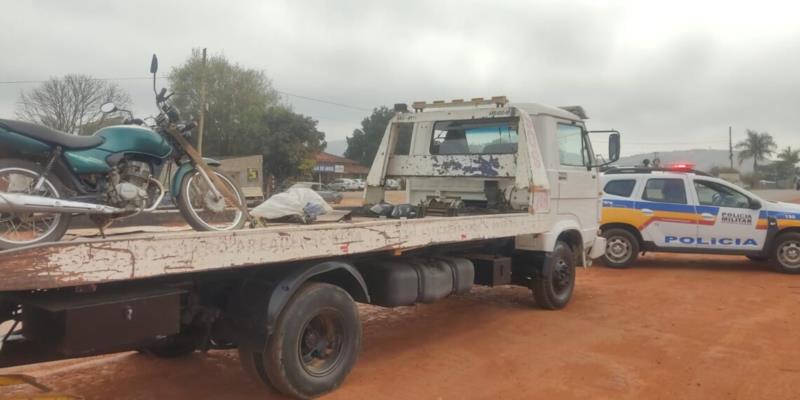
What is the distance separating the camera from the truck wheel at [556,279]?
6.73m

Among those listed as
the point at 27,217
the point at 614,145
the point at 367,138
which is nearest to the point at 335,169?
the point at 367,138

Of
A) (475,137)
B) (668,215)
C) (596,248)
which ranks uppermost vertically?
(475,137)

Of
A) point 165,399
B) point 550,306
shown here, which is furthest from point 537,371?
point 165,399

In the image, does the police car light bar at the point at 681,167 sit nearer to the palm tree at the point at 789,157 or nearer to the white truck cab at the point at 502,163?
the white truck cab at the point at 502,163

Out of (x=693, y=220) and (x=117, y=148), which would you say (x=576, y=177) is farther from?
(x=117, y=148)

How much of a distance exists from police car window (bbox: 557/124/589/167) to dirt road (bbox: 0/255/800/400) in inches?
70.5

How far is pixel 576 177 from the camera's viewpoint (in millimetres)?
7250

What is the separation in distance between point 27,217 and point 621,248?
31.3ft

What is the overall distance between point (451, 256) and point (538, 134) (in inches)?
76.1

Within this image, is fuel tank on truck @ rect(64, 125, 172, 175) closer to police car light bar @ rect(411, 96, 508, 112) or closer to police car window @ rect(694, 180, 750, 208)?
police car light bar @ rect(411, 96, 508, 112)

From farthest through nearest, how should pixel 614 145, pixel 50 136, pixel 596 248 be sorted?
pixel 596 248 < pixel 614 145 < pixel 50 136

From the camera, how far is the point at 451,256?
232 inches

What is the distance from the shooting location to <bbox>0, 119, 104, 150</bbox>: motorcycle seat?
3473mm

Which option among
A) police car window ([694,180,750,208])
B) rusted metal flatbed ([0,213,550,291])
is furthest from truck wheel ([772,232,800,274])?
rusted metal flatbed ([0,213,550,291])
